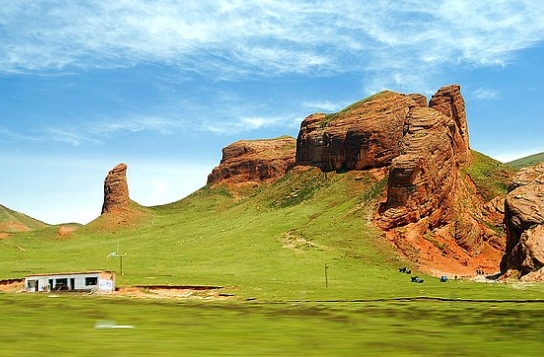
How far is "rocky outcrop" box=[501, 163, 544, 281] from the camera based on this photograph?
2773 inches

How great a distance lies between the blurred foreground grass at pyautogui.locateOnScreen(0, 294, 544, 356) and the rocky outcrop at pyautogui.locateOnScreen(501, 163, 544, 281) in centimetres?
4516

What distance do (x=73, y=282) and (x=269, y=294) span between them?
71.0 ft

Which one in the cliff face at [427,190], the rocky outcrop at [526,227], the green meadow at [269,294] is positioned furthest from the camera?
the cliff face at [427,190]

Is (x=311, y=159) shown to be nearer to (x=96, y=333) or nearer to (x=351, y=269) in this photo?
(x=351, y=269)

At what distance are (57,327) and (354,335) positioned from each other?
387 inches

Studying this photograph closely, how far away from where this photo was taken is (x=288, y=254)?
9069 centimetres

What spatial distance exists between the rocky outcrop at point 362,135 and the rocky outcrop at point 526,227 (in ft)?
146

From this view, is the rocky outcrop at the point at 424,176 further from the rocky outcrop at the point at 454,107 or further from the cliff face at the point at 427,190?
the rocky outcrop at the point at 454,107

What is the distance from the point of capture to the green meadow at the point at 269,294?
17.7 metres

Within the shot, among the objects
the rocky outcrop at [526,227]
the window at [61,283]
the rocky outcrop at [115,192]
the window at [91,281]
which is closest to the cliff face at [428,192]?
the rocky outcrop at [526,227]

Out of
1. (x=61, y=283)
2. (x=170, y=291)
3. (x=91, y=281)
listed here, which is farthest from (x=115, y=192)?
(x=170, y=291)

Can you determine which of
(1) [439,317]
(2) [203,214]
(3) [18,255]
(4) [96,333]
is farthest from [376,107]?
(4) [96,333]

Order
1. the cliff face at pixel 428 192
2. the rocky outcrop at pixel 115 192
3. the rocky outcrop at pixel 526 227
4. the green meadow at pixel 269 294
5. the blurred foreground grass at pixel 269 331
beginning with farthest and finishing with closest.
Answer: the rocky outcrop at pixel 115 192, the cliff face at pixel 428 192, the rocky outcrop at pixel 526 227, the green meadow at pixel 269 294, the blurred foreground grass at pixel 269 331

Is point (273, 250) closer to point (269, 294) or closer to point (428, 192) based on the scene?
point (428, 192)
